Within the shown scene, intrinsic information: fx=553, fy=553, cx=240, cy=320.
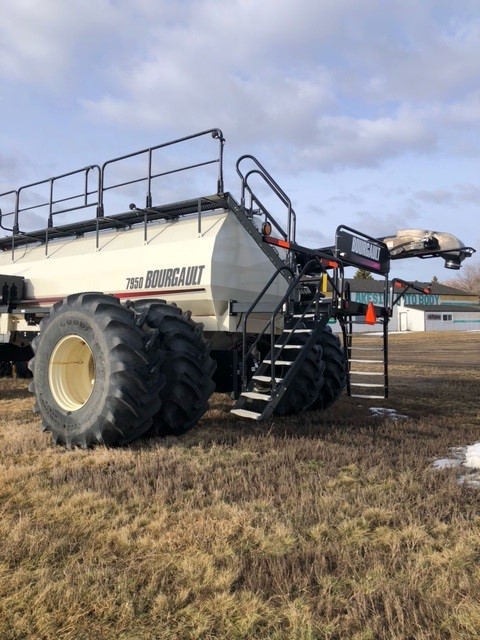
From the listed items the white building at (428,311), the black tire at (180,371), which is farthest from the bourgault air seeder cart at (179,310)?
the white building at (428,311)

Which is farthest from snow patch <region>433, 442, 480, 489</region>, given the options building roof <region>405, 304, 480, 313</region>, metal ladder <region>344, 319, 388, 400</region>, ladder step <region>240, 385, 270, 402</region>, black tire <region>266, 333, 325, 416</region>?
building roof <region>405, 304, 480, 313</region>

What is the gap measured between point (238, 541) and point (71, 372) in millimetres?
3762

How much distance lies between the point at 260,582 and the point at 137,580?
611 mm

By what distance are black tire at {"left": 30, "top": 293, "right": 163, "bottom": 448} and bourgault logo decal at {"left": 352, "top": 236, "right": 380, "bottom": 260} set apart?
3.26 meters

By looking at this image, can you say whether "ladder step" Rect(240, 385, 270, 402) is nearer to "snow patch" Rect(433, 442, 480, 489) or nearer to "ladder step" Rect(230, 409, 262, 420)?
"ladder step" Rect(230, 409, 262, 420)

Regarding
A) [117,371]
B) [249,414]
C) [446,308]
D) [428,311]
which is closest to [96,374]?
[117,371]

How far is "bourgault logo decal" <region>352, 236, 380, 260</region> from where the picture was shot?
743 centimetres

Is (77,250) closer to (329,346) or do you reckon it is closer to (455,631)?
(329,346)

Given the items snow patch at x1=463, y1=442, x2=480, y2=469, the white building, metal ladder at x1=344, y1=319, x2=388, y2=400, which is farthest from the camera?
the white building

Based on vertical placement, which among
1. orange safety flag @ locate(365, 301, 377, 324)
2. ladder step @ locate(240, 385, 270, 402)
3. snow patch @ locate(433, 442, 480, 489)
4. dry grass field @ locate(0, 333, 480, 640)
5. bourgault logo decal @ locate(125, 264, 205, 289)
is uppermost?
bourgault logo decal @ locate(125, 264, 205, 289)

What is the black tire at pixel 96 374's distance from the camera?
5.20 metres

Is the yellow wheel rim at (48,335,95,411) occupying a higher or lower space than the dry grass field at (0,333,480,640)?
higher

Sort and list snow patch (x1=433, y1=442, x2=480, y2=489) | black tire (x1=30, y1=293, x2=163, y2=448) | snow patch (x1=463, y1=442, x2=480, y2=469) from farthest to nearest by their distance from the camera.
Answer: black tire (x1=30, y1=293, x2=163, y2=448), snow patch (x1=463, y1=442, x2=480, y2=469), snow patch (x1=433, y1=442, x2=480, y2=489)

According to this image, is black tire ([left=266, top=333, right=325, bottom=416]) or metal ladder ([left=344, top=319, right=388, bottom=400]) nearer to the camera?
black tire ([left=266, top=333, right=325, bottom=416])
